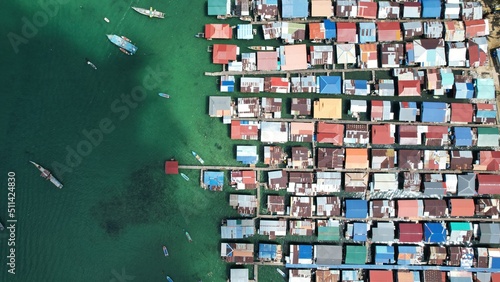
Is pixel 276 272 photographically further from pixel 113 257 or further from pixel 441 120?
pixel 441 120

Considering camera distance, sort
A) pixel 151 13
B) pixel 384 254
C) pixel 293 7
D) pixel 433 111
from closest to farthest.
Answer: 1. pixel 384 254
2. pixel 433 111
3. pixel 293 7
4. pixel 151 13

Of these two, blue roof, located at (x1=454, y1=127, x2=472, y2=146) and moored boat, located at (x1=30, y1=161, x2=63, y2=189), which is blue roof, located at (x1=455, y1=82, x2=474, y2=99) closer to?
blue roof, located at (x1=454, y1=127, x2=472, y2=146)

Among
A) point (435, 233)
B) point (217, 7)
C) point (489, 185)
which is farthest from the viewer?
point (217, 7)

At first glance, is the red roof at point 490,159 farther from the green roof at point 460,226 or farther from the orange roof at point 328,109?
the orange roof at point 328,109

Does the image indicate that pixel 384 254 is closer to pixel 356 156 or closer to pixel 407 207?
pixel 407 207

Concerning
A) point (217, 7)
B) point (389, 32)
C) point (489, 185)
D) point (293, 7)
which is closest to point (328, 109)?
point (389, 32)

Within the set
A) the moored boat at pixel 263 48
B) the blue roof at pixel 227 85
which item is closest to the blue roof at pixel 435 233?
the moored boat at pixel 263 48

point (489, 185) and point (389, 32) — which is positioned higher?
point (389, 32)
